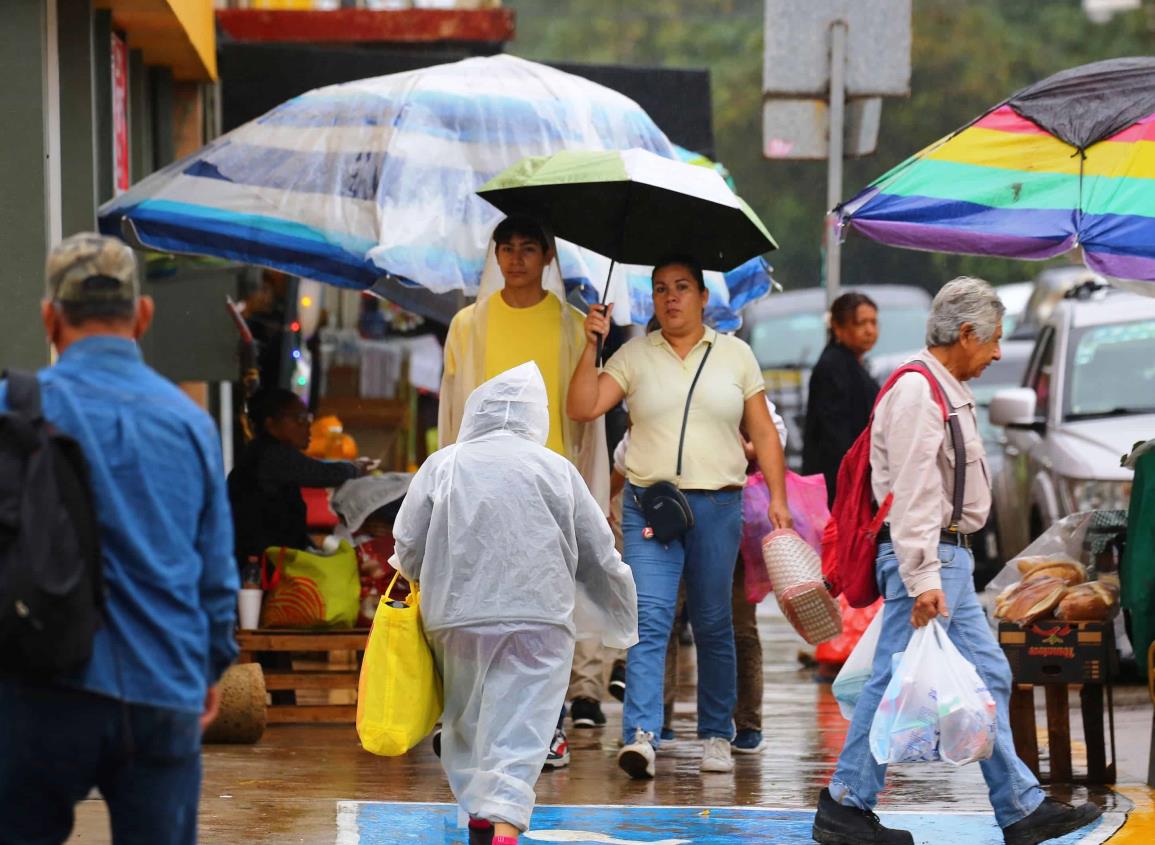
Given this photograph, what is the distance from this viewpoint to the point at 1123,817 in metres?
7.40

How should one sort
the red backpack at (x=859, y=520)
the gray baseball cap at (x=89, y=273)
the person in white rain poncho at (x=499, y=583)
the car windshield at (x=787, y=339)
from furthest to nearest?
1. the car windshield at (x=787, y=339)
2. the red backpack at (x=859, y=520)
3. the person in white rain poncho at (x=499, y=583)
4. the gray baseball cap at (x=89, y=273)

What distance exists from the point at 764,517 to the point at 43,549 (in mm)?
5102

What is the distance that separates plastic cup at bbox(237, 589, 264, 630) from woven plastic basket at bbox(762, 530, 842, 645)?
106 inches

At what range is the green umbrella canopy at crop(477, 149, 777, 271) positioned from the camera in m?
8.03

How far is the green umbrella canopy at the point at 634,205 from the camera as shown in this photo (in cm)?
803

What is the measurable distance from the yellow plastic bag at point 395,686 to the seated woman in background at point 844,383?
4.75 meters

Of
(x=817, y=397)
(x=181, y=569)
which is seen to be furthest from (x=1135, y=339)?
(x=181, y=569)

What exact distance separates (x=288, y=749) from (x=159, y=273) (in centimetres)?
413

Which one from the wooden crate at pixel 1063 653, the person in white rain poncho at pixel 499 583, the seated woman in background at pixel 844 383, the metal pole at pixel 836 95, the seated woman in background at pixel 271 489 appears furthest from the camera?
the seated woman in background at pixel 844 383

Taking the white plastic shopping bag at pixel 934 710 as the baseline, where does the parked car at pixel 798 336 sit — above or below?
above

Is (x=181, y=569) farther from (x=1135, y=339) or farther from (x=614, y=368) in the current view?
(x=1135, y=339)

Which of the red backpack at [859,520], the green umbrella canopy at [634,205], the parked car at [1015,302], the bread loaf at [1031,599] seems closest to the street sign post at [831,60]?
the green umbrella canopy at [634,205]

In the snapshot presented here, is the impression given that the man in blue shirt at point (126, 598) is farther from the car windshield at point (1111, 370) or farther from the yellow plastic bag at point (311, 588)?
the car windshield at point (1111, 370)

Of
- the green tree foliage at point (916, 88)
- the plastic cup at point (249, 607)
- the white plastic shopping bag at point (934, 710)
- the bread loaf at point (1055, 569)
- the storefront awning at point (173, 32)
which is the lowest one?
the plastic cup at point (249, 607)
